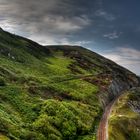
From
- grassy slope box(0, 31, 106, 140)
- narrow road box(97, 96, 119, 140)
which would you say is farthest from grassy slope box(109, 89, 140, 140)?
grassy slope box(0, 31, 106, 140)

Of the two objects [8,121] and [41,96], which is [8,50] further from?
[8,121]

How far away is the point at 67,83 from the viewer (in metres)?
165

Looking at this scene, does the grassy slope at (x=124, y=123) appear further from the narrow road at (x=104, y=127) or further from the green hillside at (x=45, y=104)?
the green hillside at (x=45, y=104)

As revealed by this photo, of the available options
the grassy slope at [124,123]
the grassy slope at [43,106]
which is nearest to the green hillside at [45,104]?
the grassy slope at [43,106]

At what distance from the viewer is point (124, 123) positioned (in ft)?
412

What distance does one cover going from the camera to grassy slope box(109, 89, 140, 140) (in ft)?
378

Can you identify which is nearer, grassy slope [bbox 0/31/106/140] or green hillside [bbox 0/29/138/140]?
grassy slope [bbox 0/31/106/140]

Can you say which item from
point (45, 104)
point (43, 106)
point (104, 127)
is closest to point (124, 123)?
point (104, 127)

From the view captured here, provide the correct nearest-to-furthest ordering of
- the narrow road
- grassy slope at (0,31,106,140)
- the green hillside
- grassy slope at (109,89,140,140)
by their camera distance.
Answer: grassy slope at (0,31,106,140) < the green hillside < the narrow road < grassy slope at (109,89,140,140)

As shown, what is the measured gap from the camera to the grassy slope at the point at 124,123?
11535 cm

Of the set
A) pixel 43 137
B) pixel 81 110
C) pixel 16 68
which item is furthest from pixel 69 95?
pixel 43 137

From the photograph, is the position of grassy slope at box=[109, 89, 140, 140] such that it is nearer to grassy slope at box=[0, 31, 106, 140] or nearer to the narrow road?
→ the narrow road

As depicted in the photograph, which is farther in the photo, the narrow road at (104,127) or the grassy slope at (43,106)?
the narrow road at (104,127)

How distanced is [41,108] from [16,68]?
1944 inches
